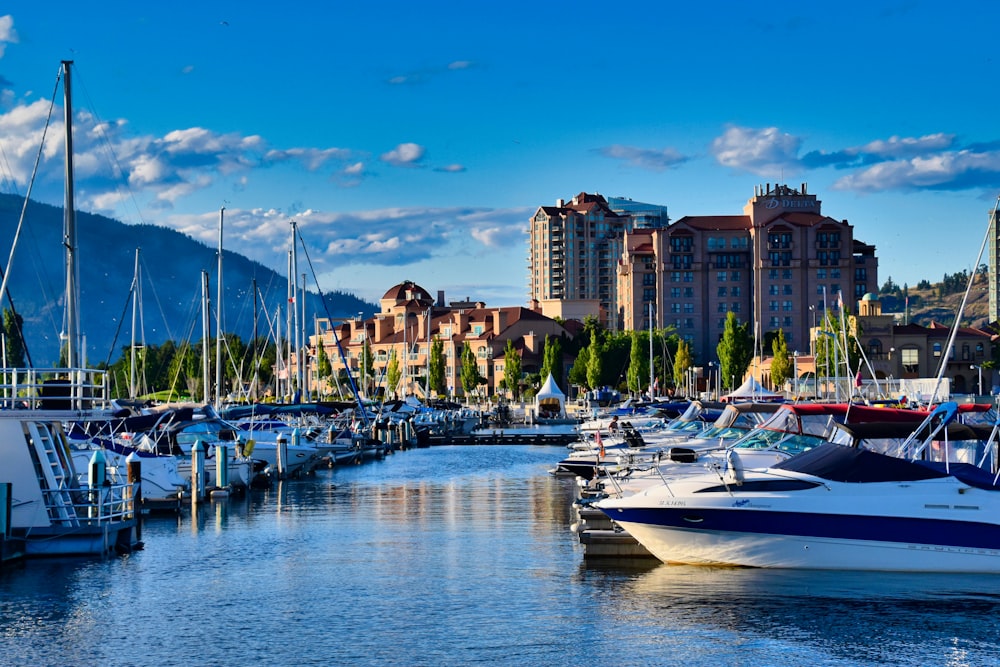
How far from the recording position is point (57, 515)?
Result: 33.6 m

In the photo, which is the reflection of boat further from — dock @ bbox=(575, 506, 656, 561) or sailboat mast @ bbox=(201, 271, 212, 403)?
sailboat mast @ bbox=(201, 271, 212, 403)

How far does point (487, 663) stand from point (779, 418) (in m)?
19.1

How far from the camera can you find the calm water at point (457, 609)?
24.2 metres

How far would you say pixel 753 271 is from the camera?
193 m

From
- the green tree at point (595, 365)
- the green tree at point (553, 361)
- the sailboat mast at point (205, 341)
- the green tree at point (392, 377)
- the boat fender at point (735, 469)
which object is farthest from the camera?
the green tree at point (392, 377)

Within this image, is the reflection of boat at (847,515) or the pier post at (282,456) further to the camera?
the pier post at (282,456)

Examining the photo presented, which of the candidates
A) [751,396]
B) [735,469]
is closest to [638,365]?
[751,396]

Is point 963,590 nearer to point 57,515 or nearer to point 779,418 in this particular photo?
point 779,418

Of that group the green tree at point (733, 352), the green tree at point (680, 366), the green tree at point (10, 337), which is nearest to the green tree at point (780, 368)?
the green tree at point (733, 352)

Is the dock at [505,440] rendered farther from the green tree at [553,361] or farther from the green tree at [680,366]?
the green tree at [553,361]

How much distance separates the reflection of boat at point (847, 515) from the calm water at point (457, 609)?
50 centimetres

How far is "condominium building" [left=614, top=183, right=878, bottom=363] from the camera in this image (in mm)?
189125

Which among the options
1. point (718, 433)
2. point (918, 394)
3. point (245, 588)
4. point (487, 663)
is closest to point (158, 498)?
point (245, 588)

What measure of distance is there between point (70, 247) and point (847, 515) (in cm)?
2574
